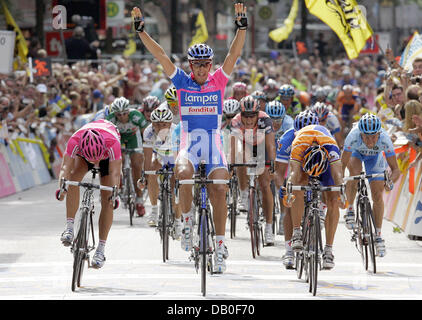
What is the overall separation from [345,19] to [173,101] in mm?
6775

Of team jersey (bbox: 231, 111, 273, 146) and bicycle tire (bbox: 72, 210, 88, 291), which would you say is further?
team jersey (bbox: 231, 111, 273, 146)

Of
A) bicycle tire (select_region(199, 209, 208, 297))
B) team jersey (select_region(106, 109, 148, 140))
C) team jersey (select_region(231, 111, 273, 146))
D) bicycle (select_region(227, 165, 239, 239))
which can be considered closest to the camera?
bicycle tire (select_region(199, 209, 208, 297))

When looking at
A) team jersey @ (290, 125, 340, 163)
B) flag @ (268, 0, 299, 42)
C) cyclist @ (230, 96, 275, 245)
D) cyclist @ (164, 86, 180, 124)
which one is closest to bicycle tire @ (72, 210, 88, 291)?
team jersey @ (290, 125, 340, 163)

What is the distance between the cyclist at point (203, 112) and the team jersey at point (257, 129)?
3.09 metres

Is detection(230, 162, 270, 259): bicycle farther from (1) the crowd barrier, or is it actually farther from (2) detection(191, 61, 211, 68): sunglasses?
(2) detection(191, 61, 211, 68): sunglasses

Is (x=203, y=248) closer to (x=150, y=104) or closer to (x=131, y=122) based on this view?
(x=131, y=122)

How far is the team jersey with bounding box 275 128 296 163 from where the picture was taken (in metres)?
13.3

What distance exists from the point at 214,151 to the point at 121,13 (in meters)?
26.6

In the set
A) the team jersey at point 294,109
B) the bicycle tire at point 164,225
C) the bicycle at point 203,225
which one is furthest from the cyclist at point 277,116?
the bicycle at point 203,225

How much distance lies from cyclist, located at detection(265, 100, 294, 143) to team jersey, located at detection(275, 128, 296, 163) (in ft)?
6.04

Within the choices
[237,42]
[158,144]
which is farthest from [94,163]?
[158,144]

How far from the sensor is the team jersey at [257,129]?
1473 centimetres
